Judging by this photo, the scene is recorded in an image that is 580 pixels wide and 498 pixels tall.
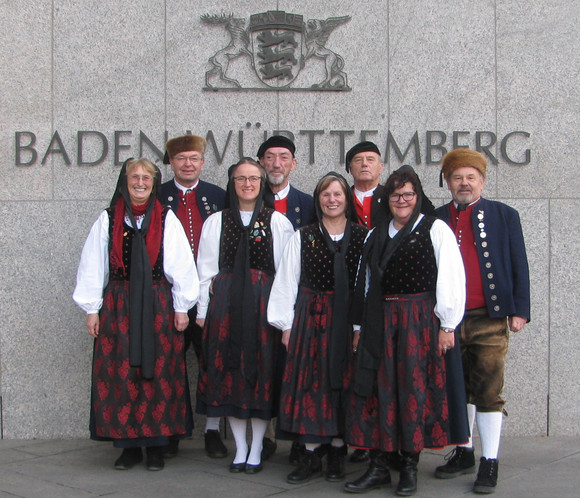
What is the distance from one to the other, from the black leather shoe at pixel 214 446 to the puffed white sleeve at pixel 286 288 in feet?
3.86

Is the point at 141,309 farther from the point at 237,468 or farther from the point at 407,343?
the point at 407,343

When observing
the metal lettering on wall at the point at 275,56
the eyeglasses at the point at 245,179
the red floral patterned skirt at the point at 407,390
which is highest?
the metal lettering on wall at the point at 275,56

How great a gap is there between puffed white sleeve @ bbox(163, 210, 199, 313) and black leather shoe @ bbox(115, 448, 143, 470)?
0.97m

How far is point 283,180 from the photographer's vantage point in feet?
17.3

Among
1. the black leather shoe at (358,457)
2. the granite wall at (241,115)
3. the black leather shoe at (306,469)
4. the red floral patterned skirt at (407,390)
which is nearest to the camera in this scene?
the red floral patterned skirt at (407,390)

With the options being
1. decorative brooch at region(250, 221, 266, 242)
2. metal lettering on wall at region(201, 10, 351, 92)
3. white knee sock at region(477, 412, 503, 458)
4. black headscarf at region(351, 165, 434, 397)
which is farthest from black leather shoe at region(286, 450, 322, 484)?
metal lettering on wall at region(201, 10, 351, 92)

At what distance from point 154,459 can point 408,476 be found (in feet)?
5.33

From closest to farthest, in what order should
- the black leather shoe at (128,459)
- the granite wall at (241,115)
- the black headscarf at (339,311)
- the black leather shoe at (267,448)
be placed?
1. the black headscarf at (339,311)
2. the black leather shoe at (128,459)
3. the black leather shoe at (267,448)
4. the granite wall at (241,115)

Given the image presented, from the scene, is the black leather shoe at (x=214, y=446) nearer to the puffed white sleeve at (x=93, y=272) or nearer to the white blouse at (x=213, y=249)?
the white blouse at (x=213, y=249)

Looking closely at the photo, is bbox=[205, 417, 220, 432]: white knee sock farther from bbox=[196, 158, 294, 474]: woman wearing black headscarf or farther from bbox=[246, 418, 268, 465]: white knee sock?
bbox=[246, 418, 268, 465]: white knee sock

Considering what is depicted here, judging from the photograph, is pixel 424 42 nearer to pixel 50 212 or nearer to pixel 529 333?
pixel 529 333

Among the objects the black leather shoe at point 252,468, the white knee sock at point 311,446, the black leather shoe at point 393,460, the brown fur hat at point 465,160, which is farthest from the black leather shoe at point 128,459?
the brown fur hat at point 465,160

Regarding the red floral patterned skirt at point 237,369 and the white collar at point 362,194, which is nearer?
the red floral patterned skirt at point 237,369

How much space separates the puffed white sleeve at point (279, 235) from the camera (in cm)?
484
